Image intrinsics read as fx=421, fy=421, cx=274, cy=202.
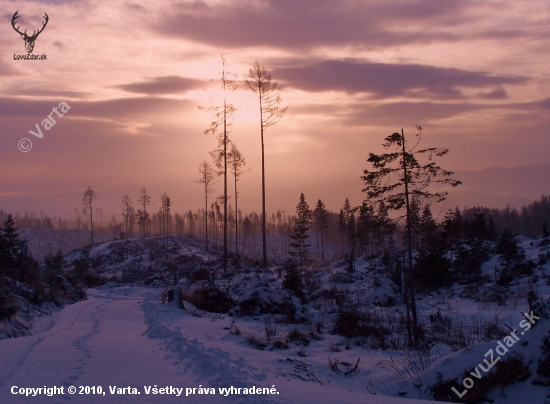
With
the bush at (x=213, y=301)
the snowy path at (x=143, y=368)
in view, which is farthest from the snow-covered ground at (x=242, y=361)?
the bush at (x=213, y=301)

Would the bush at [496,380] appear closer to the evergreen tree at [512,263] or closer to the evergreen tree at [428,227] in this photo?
the evergreen tree at [428,227]

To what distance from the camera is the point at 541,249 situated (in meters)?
30.8

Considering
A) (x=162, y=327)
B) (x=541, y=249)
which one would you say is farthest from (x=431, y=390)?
(x=541, y=249)

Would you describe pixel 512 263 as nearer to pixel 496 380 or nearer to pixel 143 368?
pixel 496 380

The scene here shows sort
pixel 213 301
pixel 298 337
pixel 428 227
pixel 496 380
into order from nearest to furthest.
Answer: pixel 496 380 → pixel 298 337 → pixel 428 227 → pixel 213 301

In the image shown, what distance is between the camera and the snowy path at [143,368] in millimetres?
5754

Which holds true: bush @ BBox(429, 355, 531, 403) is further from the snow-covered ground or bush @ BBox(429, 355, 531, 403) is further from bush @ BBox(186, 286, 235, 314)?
bush @ BBox(186, 286, 235, 314)

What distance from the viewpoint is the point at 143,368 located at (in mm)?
7316

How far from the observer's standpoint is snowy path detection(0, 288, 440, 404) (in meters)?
5.75

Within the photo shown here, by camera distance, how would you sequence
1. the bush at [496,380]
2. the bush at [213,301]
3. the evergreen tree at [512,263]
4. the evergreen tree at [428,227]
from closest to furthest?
the bush at [496,380], the evergreen tree at [428,227], the bush at [213,301], the evergreen tree at [512,263]

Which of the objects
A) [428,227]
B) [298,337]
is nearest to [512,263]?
[428,227]

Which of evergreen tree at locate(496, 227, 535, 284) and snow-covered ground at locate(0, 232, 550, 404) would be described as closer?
snow-covered ground at locate(0, 232, 550, 404)

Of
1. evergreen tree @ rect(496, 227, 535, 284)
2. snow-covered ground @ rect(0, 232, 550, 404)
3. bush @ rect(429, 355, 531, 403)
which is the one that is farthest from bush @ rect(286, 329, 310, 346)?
evergreen tree @ rect(496, 227, 535, 284)

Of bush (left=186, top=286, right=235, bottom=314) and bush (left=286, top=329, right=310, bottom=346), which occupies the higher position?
bush (left=286, top=329, right=310, bottom=346)
